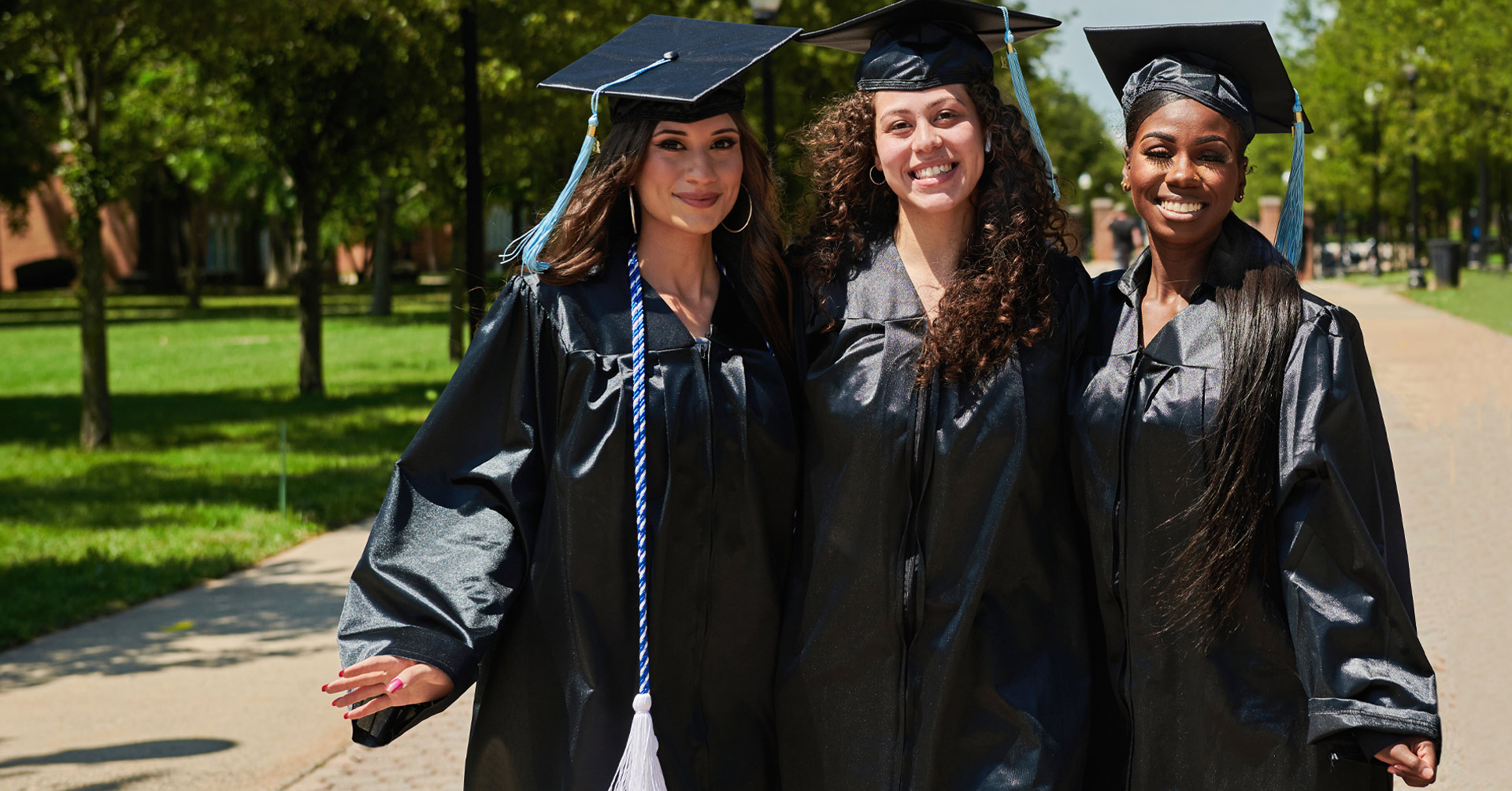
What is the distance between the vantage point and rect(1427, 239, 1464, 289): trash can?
2688 centimetres

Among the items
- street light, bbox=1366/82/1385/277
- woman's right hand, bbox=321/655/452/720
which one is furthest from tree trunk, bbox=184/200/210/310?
woman's right hand, bbox=321/655/452/720

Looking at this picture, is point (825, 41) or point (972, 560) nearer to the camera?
point (972, 560)

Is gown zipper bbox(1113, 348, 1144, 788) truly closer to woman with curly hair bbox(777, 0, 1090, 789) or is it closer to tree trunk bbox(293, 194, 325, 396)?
woman with curly hair bbox(777, 0, 1090, 789)

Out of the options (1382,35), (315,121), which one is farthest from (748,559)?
(1382,35)

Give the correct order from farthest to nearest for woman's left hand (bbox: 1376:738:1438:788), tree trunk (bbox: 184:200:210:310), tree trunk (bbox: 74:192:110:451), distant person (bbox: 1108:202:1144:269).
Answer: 1. tree trunk (bbox: 184:200:210:310)
2. distant person (bbox: 1108:202:1144:269)
3. tree trunk (bbox: 74:192:110:451)
4. woman's left hand (bbox: 1376:738:1438:788)

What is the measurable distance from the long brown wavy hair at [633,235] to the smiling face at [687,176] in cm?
3

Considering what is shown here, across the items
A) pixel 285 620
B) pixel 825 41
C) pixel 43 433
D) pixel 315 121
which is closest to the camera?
pixel 825 41

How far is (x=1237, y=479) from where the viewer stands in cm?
251

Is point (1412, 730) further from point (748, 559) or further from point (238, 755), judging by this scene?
point (238, 755)

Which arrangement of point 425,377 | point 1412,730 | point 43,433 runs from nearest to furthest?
point 1412,730, point 43,433, point 425,377

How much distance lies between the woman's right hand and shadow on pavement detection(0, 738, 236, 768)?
2460mm

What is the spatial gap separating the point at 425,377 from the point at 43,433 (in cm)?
494

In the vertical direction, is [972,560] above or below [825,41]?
below

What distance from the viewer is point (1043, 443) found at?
2.68 meters
